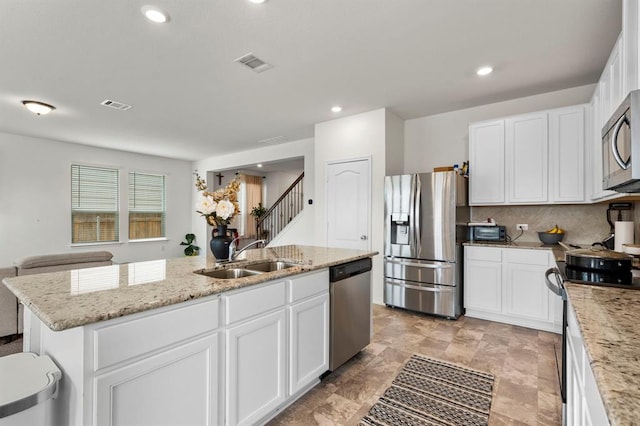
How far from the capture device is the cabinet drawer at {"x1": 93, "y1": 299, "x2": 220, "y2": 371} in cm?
115

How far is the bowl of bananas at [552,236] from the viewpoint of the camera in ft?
11.8

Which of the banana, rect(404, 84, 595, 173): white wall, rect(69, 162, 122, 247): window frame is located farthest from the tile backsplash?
rect(69, 162, 122, 247): window frame

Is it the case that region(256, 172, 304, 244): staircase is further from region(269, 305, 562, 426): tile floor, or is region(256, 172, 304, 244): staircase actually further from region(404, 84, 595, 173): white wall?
region(269, 305, 562, 426): tile floor

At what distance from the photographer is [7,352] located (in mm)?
A: 2852

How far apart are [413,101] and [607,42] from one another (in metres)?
1.90

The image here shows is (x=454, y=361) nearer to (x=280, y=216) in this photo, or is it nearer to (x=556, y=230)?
(x=556, y=230)

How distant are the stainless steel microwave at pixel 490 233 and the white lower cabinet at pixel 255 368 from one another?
3137mm

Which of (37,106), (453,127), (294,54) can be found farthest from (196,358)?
(37,106)

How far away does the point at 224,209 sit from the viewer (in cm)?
223

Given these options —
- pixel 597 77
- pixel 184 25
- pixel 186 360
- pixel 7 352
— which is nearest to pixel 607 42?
pixel 597 77

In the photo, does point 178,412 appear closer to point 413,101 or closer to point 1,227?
point 413,101

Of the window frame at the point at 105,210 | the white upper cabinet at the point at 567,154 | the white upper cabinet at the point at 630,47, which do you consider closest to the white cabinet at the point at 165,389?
the white upper cabinet at the point at 630,47

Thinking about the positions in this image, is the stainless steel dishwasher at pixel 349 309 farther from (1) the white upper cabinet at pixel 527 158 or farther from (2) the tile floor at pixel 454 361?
(1) the white upper cabinet at pixel 527 158

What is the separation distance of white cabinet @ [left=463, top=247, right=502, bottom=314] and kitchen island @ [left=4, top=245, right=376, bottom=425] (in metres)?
2.45
